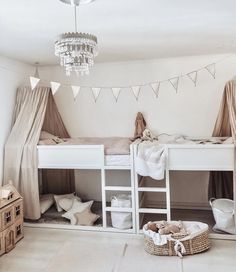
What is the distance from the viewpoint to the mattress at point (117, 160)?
11.7ft

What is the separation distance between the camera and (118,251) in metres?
3.16

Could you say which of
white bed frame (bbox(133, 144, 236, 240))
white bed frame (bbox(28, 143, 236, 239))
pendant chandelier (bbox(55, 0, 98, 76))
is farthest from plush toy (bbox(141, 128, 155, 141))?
pendant chandelier (bbox(55, 0, 98, 76))

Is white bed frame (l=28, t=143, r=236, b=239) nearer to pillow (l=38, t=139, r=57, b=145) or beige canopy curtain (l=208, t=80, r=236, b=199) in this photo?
pillow (l=38, t=139, r=57, b=145)

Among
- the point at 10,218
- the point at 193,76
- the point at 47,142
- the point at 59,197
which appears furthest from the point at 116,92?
the point at 10,218

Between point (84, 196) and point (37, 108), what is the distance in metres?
1.64

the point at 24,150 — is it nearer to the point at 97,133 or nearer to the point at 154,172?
the point at 97,133

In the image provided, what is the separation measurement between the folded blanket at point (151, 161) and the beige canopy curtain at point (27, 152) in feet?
4.61

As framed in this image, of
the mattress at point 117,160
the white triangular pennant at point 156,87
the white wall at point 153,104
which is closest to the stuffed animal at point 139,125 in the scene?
the white wall at point 153,104

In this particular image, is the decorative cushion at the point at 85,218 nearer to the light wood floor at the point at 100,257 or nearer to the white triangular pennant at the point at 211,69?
the light wood floor at the point at 100,257

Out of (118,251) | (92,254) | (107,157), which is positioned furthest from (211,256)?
(107,157)

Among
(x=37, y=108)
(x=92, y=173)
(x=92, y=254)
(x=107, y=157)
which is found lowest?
(x=92, y=254)

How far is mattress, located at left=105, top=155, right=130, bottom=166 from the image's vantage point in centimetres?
358

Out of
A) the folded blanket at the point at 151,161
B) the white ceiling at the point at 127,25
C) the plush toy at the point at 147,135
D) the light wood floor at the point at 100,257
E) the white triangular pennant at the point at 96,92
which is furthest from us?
the white triangular pennant at the point at 96,92

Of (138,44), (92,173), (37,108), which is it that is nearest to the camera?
(138,44)
